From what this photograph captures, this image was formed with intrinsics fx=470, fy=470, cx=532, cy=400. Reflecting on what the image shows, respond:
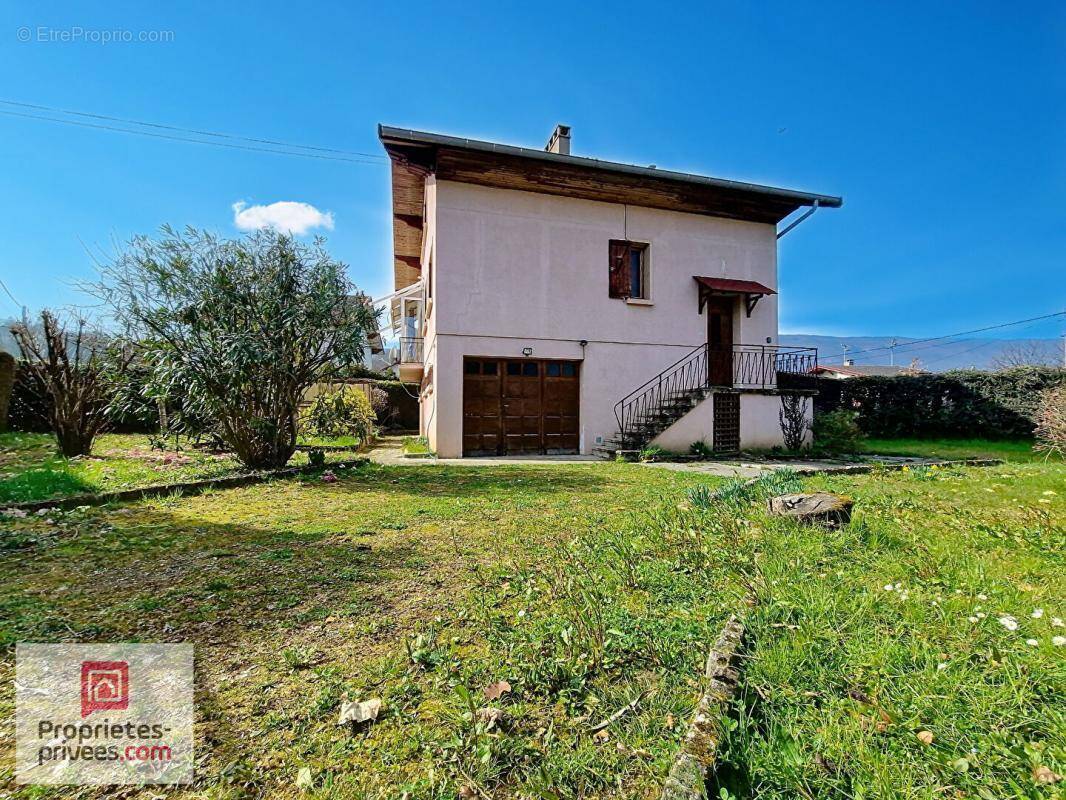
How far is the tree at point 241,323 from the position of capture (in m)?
6.48

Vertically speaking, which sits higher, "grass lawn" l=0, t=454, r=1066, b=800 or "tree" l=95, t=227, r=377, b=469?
"tree" l=95, t=227, r=377, b=469

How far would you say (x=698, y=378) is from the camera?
12766 millimetres

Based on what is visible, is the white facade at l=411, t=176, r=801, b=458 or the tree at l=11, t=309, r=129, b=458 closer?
the tree at l=11, t=309, r=129, b=458

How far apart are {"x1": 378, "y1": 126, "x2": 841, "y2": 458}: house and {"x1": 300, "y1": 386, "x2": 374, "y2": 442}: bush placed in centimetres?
185

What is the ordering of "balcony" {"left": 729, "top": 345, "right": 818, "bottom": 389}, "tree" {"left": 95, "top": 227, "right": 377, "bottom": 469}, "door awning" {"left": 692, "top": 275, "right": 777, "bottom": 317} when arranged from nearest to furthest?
"tree" {"left": 95, "top": 227, "right": 377, "bottom": 469}
"door awning" {"left": 692, "top": 275, "right": 777, "bottom": 317}
"balcony" {"left": 729, "top": 345, "right": 818, "bottom": 389}

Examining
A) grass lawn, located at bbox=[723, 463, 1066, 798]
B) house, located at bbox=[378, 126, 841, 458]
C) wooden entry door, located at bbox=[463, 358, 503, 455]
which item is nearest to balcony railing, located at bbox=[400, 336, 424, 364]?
house, located at bbox=[378, 126, 841, 458]

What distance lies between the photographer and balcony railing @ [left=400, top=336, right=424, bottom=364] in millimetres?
14102

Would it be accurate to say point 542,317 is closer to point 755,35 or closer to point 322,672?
point 755,35

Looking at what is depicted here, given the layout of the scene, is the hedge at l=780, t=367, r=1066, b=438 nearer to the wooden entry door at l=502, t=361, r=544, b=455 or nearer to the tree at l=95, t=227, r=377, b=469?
the wooden entry door at l=502, t=361, r=544, b=455

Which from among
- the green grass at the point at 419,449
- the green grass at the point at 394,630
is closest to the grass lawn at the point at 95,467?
the green grass at the point at 394,630

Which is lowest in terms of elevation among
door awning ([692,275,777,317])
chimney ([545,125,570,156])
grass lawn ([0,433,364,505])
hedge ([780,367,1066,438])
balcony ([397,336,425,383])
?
grass lawn ([0,433,364,505])

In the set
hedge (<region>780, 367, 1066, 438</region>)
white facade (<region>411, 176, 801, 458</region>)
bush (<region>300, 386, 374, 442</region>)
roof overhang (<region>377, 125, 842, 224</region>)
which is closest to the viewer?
roof overhang (<region>377, 125, 842, 224</region>)

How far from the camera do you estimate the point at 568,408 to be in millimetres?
11961

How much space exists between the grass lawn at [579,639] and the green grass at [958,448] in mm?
8605
